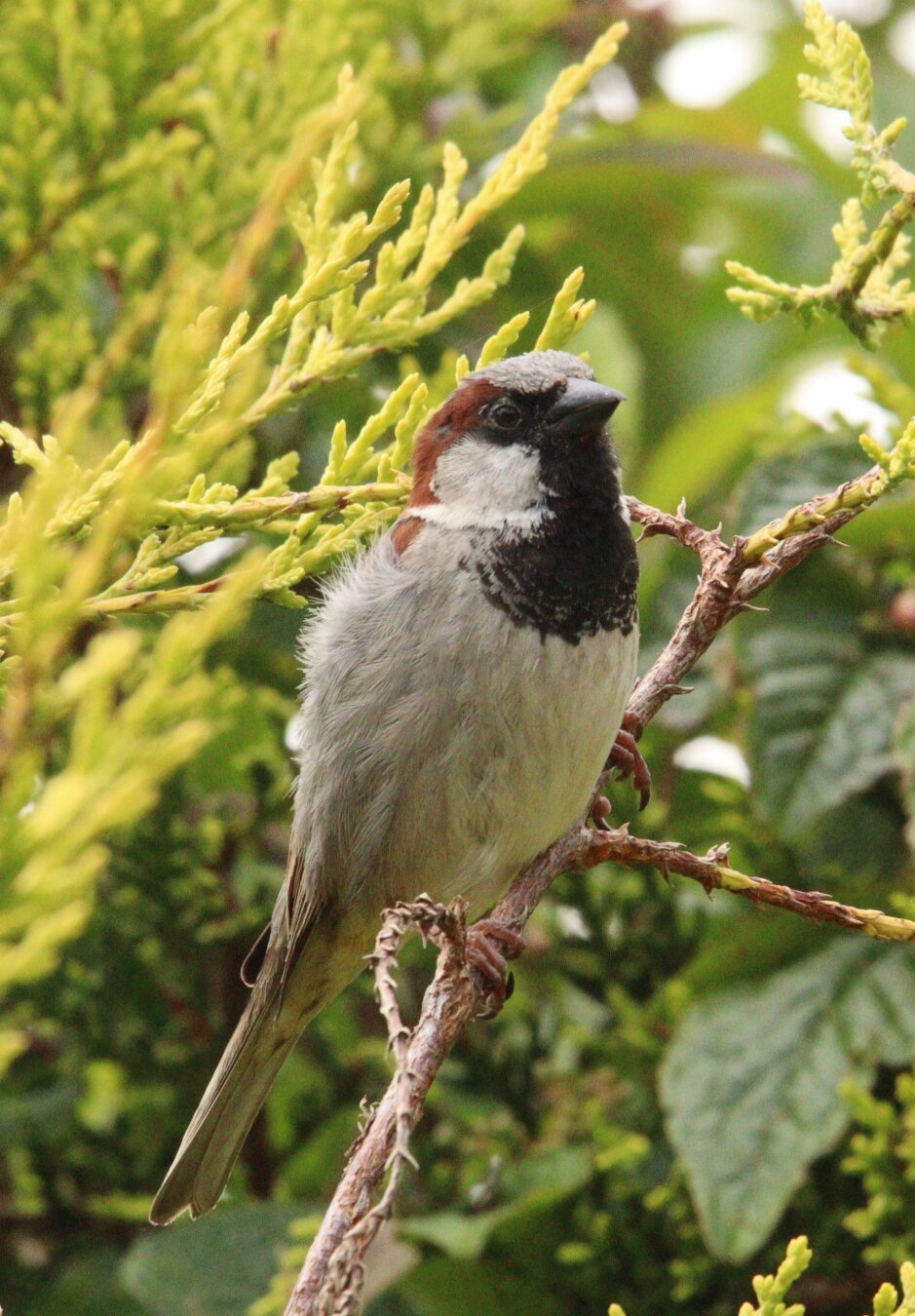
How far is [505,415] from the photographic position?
231 centimetres

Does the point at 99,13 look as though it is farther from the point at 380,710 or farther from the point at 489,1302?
the point at 489,1302

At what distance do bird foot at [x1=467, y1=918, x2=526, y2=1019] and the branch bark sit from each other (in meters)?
0.01

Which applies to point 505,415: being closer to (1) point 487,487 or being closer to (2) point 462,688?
(1) point 487,487

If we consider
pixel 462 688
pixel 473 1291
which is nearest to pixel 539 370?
pixel 462 688

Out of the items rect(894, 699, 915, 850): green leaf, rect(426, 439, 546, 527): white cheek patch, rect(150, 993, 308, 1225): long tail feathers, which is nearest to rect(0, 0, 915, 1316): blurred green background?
rect(894, 699, 915, 850): green leaf

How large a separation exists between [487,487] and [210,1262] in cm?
134

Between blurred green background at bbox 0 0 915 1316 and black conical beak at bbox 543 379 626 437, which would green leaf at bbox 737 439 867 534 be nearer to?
blurred green background at bbox 0 0 915 1316

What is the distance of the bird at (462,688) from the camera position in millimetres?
2125

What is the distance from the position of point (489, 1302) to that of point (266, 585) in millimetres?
1406

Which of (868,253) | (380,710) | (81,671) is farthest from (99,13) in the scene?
(81,671)

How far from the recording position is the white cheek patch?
7.41ft

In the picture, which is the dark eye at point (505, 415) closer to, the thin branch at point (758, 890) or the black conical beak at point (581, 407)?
the black conical beak at point (581, 407)

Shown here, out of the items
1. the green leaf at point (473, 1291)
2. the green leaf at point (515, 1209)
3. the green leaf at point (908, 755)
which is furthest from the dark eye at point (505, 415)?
the green leaf at point (473, 1291)

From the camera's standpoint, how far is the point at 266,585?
169cm
